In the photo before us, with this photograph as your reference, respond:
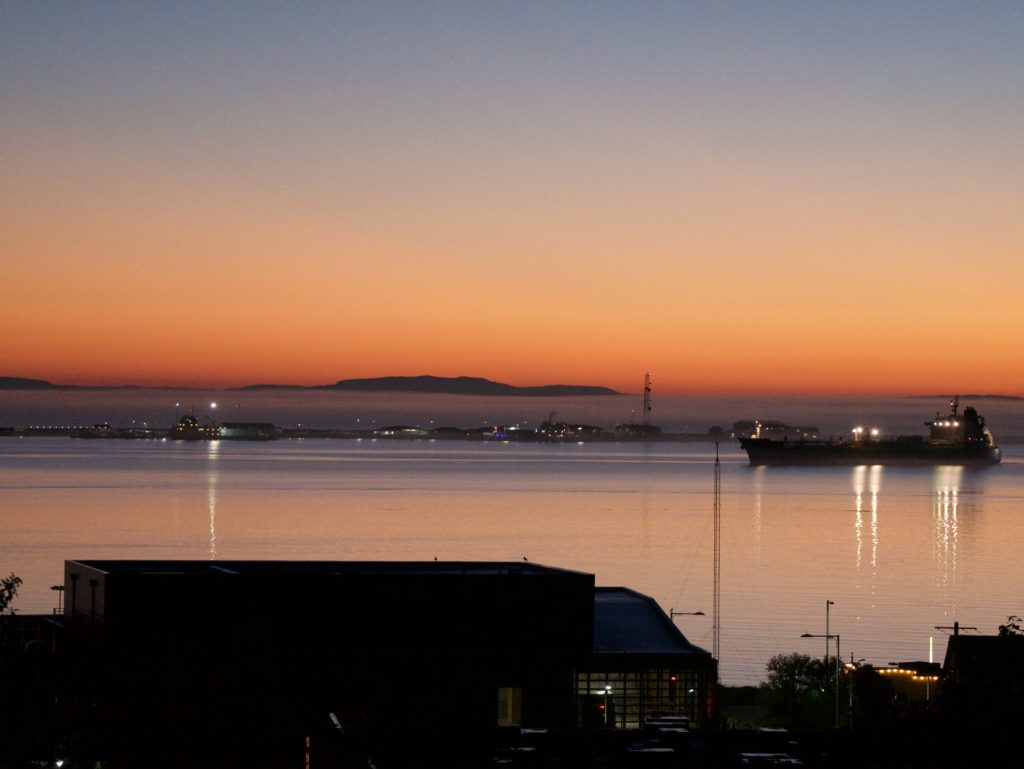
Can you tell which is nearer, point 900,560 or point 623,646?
point 623,646

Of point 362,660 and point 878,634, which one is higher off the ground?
point 362,660

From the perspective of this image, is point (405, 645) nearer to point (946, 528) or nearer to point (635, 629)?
point (635, 629)

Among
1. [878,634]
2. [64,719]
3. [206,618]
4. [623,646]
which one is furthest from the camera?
[878,634]

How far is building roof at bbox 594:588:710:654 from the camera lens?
2281cm

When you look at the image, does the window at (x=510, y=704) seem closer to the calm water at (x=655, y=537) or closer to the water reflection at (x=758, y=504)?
the calm water at (x=655, y=537)

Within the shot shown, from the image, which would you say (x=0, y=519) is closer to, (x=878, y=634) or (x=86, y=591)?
(x=878, y=634)

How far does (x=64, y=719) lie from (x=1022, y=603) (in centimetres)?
3898

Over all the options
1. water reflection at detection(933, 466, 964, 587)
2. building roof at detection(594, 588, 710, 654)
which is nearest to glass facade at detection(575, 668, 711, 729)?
building roof at detection(594, 588, 710, 654)

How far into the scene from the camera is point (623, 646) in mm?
22859

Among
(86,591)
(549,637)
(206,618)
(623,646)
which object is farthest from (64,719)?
(623,646)

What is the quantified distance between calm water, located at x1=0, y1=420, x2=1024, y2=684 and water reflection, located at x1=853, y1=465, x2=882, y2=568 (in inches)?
10.6

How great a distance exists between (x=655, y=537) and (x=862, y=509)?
96.9ft

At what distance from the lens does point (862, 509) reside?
3782 inches

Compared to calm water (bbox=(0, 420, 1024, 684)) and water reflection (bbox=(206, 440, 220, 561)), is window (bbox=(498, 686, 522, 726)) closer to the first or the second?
calm water (bbox=(0, 420, 1024, 684))
